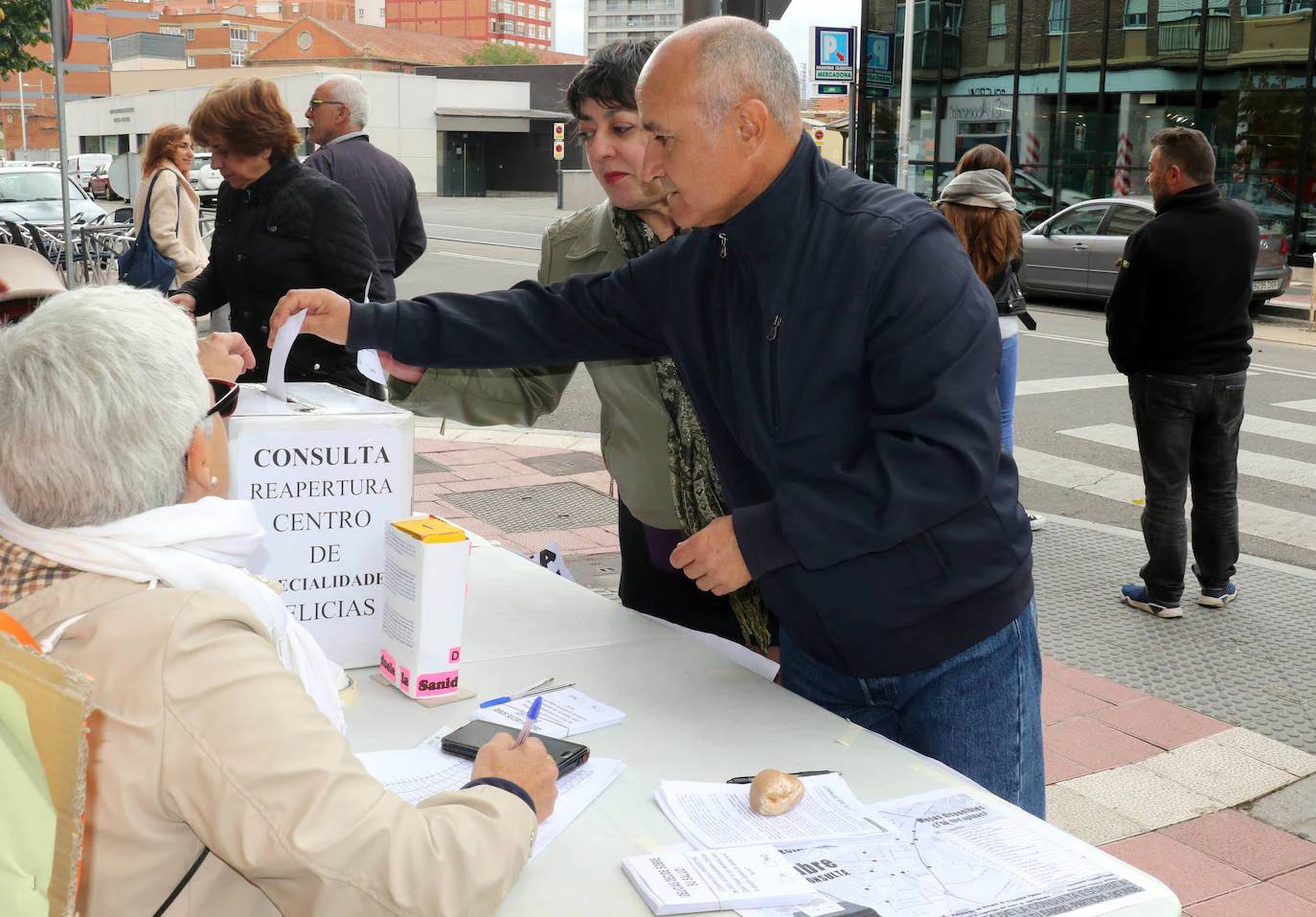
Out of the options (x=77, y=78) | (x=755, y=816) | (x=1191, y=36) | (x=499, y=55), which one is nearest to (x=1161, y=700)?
(x=755, y=816)

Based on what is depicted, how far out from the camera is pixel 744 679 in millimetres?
2354

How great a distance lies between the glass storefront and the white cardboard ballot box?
63.2ft

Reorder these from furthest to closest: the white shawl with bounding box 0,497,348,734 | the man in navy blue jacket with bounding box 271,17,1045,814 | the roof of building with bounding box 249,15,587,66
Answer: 1. the roof of building with bounding box 249,15,587,66
2. the man in navy blue jacket with bounding box 271,17,1045,814
3. the white shawl with bounding box 0,497,348,734

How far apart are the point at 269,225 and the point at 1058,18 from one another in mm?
A: 21156

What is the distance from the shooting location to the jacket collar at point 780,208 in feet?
6.68

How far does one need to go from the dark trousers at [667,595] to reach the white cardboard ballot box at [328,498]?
0.79 m

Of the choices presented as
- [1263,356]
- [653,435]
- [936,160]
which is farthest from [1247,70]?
[653,435]

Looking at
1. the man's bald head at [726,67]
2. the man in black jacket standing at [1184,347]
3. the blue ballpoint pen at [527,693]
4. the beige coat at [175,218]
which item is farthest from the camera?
the beige coat at [175,218]

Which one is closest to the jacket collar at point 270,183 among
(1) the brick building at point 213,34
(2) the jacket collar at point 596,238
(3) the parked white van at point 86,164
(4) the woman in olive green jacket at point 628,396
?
(4) the woman in olive green jacket at point 628,396

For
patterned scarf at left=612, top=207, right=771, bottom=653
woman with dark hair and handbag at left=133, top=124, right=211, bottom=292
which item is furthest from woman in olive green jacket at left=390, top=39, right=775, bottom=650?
woman with dark hair and handbag at left=133, top=124, right=211, bottom=292

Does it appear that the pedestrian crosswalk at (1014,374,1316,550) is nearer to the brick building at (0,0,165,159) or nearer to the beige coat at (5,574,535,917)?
the beige coat at (5,574,535,917)

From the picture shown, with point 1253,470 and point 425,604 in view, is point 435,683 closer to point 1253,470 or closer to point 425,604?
point 425,604

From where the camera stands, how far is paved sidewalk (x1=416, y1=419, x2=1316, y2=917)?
3.36 m

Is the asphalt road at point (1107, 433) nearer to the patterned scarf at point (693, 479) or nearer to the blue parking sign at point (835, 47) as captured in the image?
the patterned scarf at point (693, 479)
